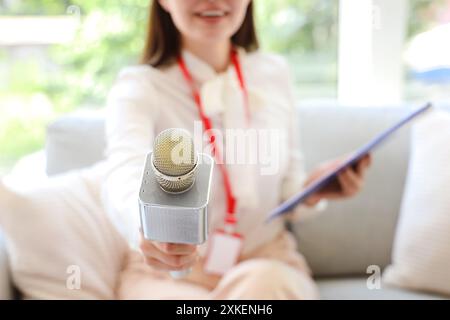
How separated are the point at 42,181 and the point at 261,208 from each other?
1.38ft

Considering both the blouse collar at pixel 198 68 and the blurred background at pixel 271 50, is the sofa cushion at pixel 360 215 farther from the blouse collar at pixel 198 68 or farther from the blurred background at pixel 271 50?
the blouse collar at pixel 198 68

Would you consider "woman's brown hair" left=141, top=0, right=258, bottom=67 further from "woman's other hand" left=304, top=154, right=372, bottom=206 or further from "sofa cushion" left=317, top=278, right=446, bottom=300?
"sofa cushion" left=317, top=278, right=446, bottom=300

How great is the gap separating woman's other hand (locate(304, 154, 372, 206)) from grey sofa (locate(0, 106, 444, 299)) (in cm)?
17

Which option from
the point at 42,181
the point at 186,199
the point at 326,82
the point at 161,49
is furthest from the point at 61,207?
the point at 326,82

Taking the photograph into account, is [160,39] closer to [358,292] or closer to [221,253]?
[221,253]

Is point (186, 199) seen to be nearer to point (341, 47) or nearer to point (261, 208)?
point (261, 208)

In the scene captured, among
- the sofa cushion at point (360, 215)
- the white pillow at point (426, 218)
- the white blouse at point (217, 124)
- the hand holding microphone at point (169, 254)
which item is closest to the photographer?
the hand holding microphone at point (169, 254)

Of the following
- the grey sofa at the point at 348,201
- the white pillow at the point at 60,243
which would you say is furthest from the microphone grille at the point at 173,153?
the grey sofa at the point at 348,201

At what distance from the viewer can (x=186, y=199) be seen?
1.87ft

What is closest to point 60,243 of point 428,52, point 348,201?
point 348,201

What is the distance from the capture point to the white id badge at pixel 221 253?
0.94 m

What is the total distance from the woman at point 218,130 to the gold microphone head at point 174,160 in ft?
0.53

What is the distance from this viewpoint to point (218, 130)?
91 centimetres

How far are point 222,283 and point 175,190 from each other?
1.15ft
